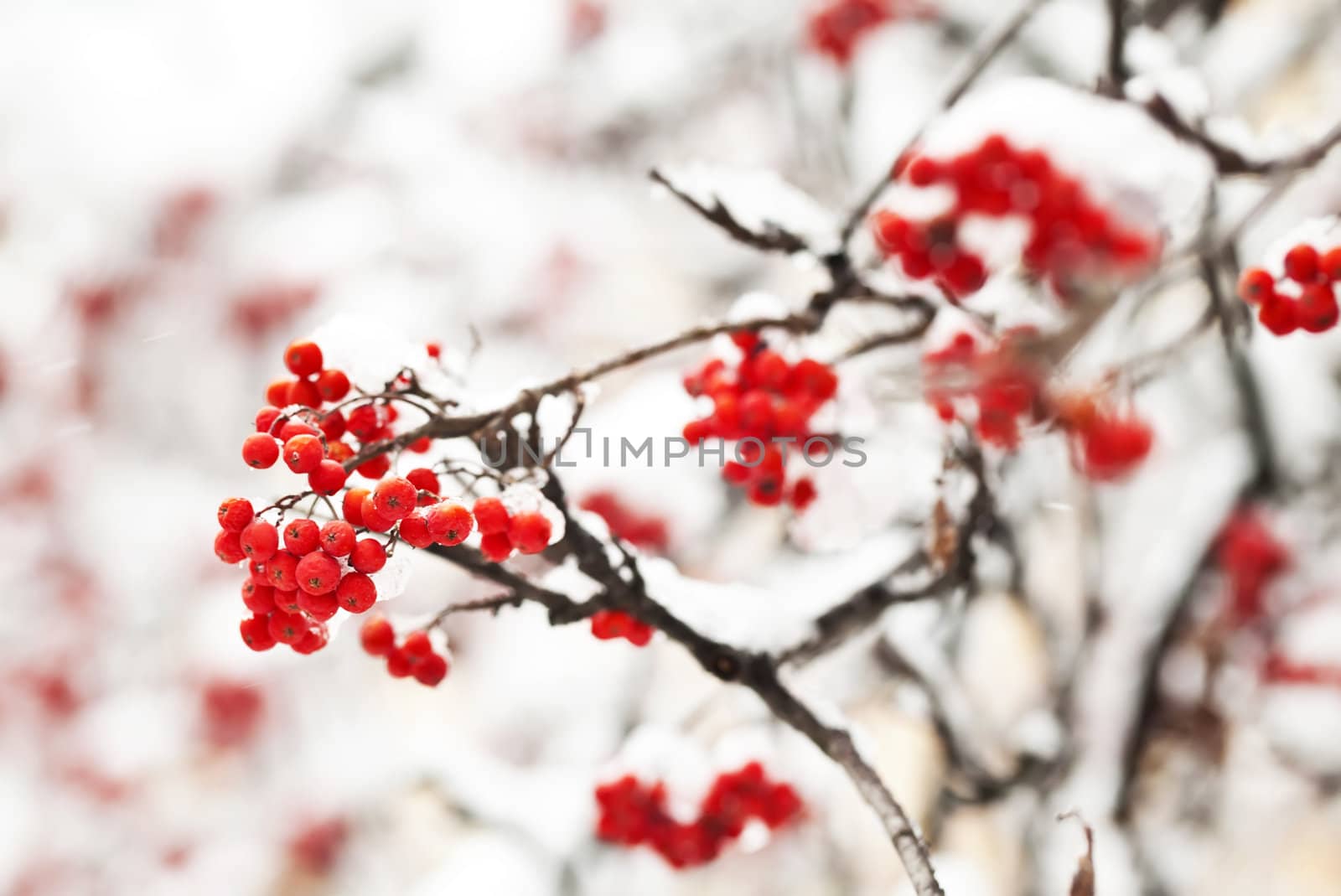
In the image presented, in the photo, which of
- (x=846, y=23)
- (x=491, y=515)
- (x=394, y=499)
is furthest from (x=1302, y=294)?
(x=846, y=23)

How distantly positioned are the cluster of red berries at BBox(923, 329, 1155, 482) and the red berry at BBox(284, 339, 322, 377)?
0.83 m

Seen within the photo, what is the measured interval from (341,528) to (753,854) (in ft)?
15.3

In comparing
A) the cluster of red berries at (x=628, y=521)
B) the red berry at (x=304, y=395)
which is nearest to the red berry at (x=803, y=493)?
the red berry at (x=304, y=395)

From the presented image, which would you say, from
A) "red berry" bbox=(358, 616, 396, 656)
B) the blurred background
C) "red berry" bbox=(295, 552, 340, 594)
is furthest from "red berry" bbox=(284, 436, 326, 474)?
the blurred background

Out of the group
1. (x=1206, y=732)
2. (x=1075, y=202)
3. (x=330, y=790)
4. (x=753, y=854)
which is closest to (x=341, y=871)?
(x=330, y=790)

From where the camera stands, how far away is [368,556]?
3.52ft

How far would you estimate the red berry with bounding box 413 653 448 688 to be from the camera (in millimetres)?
1483

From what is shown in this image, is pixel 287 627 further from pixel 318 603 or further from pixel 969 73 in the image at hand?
pixel 969 73

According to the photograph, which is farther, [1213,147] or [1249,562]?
[1249,562]

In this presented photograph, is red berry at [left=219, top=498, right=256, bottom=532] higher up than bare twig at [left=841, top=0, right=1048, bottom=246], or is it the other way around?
bare twig at [left=841, top=0, right=1048, bottom=246]

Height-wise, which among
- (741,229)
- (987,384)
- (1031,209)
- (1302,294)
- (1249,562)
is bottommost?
(987,384)

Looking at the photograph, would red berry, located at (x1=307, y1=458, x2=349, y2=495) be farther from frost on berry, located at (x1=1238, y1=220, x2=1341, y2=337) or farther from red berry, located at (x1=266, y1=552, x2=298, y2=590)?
frost on berry, located at (x1=1238, y1=220, x2=1341, y2=337)

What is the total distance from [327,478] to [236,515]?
14cm

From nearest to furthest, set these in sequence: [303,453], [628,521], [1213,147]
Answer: [303,453] → [1213,147] → [628,521]
